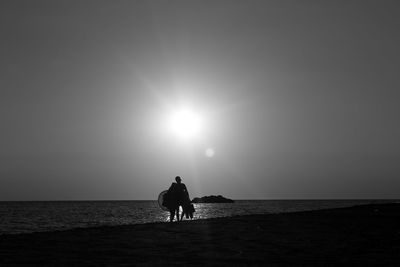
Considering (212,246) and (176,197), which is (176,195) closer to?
(176,197)

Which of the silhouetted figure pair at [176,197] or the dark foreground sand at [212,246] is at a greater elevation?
the silhouetted figure pair at [176,197]

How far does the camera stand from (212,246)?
1318 centimetres

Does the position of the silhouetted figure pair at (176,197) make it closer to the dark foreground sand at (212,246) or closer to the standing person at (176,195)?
the standing person at (176,195)

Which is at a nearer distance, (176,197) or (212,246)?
(212,246)

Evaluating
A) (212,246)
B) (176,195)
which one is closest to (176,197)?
(176,195)

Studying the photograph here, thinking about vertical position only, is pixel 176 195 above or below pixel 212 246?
above

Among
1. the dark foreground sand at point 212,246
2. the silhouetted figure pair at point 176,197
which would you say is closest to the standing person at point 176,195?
the silhouetted figure pair at point 176,197

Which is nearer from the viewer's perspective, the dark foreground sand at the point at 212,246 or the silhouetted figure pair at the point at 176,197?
the dark foreground sand at the point at 212,246

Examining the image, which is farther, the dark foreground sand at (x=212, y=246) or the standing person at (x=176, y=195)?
the standing person at (x=176, y=195)

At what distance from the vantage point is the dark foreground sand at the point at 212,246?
1079 centimetres

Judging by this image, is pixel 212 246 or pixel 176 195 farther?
pixel 176 195

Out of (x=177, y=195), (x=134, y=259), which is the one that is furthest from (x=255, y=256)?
(x=177, y=195)

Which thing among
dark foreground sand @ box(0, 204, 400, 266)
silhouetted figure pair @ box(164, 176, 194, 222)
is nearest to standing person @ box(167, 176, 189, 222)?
silhouetted figure pair @ box(164, 176, 194, 222)

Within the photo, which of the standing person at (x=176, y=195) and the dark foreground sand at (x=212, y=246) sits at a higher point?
the standing person at (x=176, y=195)
